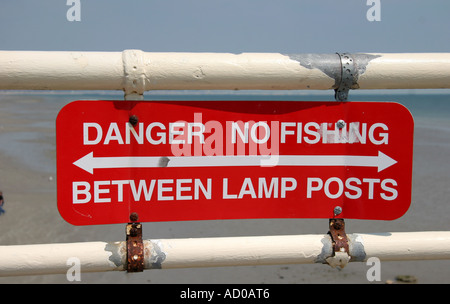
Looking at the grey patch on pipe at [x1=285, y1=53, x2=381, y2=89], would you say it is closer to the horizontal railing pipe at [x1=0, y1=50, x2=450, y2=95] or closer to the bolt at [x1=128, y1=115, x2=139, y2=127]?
the horizontal railing pipe at [x1=0, y1=50, x2=450, y2=95]

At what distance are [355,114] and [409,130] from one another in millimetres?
195

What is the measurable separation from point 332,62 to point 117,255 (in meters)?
0.93

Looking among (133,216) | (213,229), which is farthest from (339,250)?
(213,229)

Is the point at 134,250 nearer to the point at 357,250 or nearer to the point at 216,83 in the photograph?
the point at 216,83

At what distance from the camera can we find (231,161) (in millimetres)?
1724

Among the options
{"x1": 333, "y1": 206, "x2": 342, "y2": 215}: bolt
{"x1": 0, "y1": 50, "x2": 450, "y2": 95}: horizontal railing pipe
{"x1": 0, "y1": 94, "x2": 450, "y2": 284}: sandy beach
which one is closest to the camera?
{"x1": 0, "y1": 50, "x2": 450, "y2": 95}: horizontal railing pipe

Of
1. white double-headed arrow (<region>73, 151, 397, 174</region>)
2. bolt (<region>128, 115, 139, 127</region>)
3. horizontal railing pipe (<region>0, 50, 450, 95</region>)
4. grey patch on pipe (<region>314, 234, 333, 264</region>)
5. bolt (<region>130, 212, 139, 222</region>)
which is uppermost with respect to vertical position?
horizontal railing pipe (<region>0, 50, 450, 95</region>)

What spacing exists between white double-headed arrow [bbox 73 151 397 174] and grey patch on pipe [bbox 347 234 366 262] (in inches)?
10.1

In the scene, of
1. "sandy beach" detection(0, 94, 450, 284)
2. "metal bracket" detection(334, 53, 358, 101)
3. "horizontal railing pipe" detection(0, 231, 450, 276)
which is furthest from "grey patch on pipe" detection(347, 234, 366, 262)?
"sandy beach" detection(0, 94, 450, 284)

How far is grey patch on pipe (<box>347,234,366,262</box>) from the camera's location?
170 centimetres

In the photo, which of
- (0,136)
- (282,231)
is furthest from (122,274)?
(0,136)

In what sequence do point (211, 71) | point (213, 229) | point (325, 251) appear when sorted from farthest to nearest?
point (213, 229) → point (325, 251) → point (211, 71)

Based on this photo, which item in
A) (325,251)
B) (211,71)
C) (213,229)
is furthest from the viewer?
(213,229)

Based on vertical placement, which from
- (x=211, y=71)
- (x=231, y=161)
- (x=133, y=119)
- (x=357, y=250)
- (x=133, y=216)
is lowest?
(x=357, y=250)
